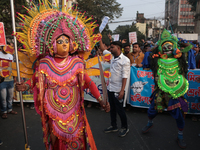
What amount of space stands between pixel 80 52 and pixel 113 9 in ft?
80.1

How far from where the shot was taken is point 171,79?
3133 mm

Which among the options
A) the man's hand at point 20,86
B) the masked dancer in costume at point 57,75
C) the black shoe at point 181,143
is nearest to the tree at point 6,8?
the masked dancer in costume at point 57,75

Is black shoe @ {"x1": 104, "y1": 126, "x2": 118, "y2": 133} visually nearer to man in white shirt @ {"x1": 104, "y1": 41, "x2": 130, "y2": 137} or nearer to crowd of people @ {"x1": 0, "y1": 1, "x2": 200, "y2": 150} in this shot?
man in white shirt @ {"x1": 104, "y1": 41, "x2": 130, "y2": 137}

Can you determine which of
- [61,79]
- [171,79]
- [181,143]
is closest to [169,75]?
[171,79]

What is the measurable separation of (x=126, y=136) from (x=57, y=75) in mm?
2308

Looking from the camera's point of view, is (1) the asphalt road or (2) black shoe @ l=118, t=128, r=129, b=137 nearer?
(1) the asphalt road

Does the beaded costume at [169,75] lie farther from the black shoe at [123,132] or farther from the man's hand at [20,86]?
the man's hand at [20,86]

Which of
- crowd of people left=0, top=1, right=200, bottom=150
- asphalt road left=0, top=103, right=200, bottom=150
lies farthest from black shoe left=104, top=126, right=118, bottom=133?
crowd of people left=0, top=1, right=200, bottom=150

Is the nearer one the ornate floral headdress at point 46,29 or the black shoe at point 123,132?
the ornate floral headdress at point 46,29

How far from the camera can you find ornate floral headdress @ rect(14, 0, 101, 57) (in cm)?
207

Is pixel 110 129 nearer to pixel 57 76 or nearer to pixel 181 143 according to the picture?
pixel 181 143

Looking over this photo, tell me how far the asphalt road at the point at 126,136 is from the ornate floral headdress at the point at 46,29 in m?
2.09

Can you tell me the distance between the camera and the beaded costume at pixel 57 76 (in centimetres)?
207

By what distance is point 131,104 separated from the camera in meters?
5.03
